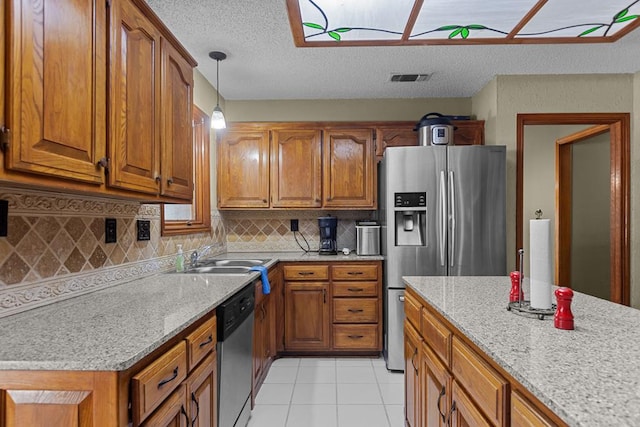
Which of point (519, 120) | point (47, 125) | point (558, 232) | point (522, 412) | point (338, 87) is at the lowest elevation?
point (522, 412)

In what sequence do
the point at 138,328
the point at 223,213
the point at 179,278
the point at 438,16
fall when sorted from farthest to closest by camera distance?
the point at 223,213 < the point at 438,16 < the point at 179,278 < the point at 138,328

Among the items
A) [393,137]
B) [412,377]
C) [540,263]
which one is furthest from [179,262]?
[393,137]

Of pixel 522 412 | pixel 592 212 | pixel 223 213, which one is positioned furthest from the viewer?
pixel 592 212

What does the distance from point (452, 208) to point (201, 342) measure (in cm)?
220

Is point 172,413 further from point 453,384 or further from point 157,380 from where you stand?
point 453,384

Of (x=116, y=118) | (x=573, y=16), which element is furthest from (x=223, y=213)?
(x=573, y=16)

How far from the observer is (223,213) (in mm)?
3643

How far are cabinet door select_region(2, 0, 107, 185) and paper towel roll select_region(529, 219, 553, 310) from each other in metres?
1.46

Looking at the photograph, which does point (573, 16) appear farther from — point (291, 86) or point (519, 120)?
point (291, 86)

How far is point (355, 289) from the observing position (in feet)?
10.2

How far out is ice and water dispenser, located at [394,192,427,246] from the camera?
9.46 feet

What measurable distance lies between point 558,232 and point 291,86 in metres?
3.52

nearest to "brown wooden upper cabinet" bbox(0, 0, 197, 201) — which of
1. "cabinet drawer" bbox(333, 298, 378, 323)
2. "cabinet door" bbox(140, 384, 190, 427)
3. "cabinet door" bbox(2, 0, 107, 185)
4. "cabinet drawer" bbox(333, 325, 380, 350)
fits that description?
"cabinet door" bbox(2, 0, 107, 185)

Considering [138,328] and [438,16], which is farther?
[438,16]
